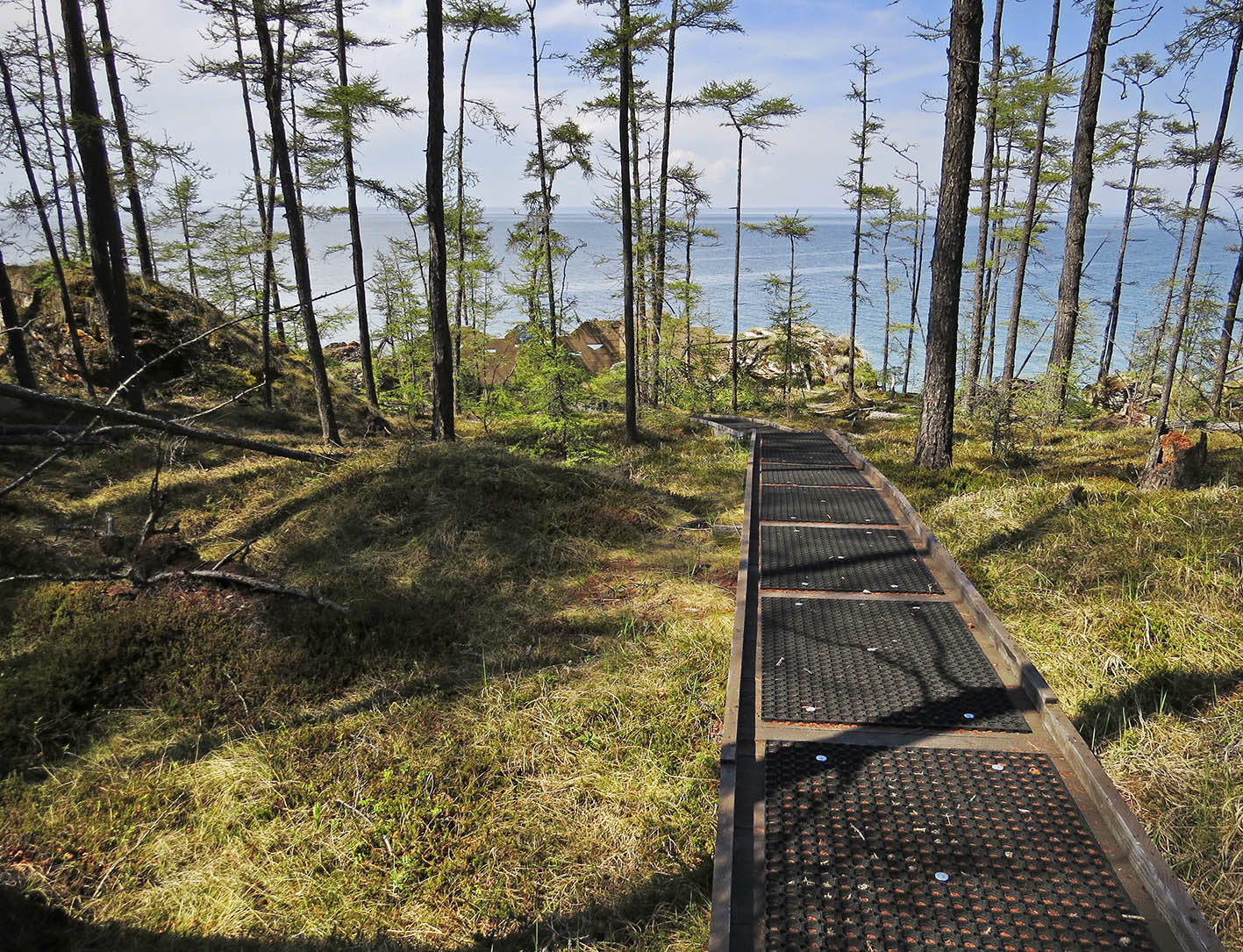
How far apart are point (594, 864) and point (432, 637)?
289 centimetres

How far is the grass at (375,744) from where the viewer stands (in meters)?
3.45

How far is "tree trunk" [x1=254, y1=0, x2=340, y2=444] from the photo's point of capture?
37.4 ft

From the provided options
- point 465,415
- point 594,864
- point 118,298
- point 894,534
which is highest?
point 118,298

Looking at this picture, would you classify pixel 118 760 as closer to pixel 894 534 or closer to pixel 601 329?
pixel 894 534

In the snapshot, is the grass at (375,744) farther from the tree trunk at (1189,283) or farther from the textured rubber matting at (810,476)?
the tree trunk at (1189,283)

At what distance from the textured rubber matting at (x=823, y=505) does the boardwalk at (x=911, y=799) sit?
194 centimetres

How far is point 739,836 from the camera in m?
2.96

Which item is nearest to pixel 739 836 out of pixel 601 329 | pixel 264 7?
pixel 264 7

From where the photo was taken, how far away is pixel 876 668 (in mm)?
4254

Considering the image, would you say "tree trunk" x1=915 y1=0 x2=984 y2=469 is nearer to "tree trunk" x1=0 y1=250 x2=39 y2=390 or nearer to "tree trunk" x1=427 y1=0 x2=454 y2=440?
"tree trunk" x1=427 y1=0 x2=454 y2=440

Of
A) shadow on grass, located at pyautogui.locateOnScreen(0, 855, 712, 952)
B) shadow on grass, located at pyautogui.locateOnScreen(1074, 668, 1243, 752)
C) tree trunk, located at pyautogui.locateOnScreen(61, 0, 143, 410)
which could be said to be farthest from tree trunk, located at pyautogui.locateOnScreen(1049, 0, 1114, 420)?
tree trunk, located at pyautogui.locateOnScreen(61, 0, 143, 410)

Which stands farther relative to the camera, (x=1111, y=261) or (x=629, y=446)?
(x=1111, y=261)

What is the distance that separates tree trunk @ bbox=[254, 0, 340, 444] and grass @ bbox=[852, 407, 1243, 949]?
35.2ft

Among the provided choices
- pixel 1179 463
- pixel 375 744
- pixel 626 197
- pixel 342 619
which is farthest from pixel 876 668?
pixel 626 197
